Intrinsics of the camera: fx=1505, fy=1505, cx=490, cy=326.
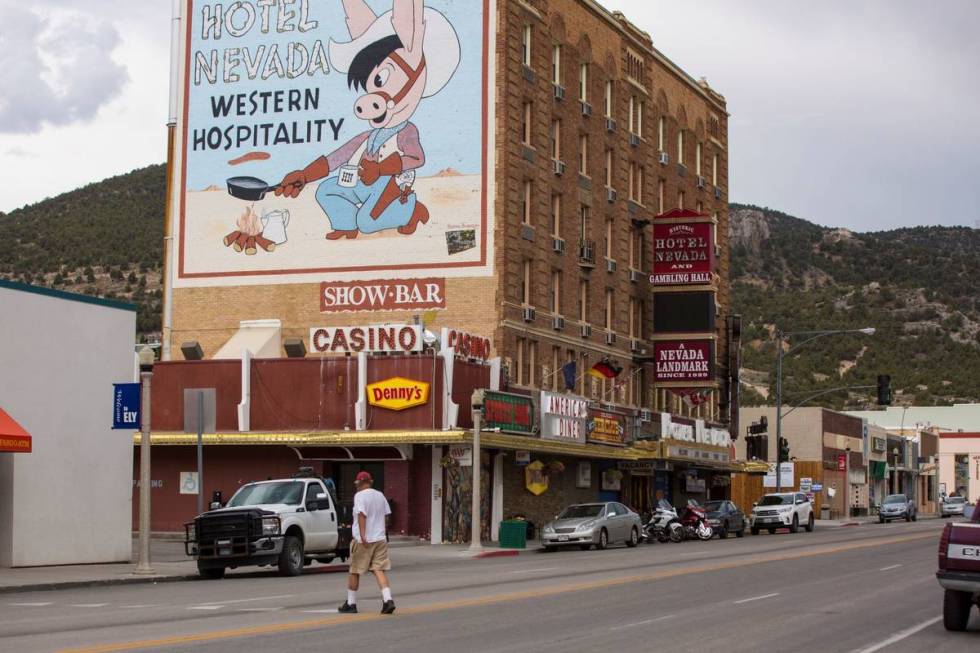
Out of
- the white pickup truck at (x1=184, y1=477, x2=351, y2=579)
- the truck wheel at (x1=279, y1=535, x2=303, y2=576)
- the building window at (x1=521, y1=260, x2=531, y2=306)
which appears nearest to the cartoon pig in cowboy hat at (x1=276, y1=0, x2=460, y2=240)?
the building window at (x1=521, y1=260, x2=531, y2=306)

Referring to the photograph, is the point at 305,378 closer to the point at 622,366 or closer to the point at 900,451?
the point at 622,366

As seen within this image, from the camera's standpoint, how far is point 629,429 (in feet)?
208

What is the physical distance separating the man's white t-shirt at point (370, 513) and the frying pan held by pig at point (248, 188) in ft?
126

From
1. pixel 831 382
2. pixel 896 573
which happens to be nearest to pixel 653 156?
pixel 896 573

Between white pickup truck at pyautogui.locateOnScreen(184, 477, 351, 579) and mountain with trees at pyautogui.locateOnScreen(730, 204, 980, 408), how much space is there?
367ft

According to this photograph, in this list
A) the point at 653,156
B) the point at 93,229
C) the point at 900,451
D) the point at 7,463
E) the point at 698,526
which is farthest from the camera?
the point at 900,451

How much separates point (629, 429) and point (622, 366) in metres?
3.82

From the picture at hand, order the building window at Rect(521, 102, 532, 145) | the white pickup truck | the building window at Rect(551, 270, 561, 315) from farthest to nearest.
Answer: the building window at Rect(551, 270, 561, 315), the building window at Rect(521, 102, 532, 145), the white pickup truck

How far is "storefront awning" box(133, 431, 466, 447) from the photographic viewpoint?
→ 158 ft

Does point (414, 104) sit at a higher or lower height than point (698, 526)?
higher

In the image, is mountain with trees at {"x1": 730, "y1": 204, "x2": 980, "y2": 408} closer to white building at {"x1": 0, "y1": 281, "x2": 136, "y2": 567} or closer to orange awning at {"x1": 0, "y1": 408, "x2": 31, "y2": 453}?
white building at {"x1": 0, "y1": 281, "x2": 136, "y2": 567}

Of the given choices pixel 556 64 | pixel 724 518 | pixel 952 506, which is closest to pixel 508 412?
pixel 724 518

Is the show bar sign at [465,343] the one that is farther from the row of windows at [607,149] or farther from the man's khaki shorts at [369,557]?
the man's khaki shorts at [369,557]

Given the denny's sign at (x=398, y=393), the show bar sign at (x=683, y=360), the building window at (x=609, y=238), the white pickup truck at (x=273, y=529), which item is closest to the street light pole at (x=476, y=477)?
the denny's sign at (x=398, y=393)
